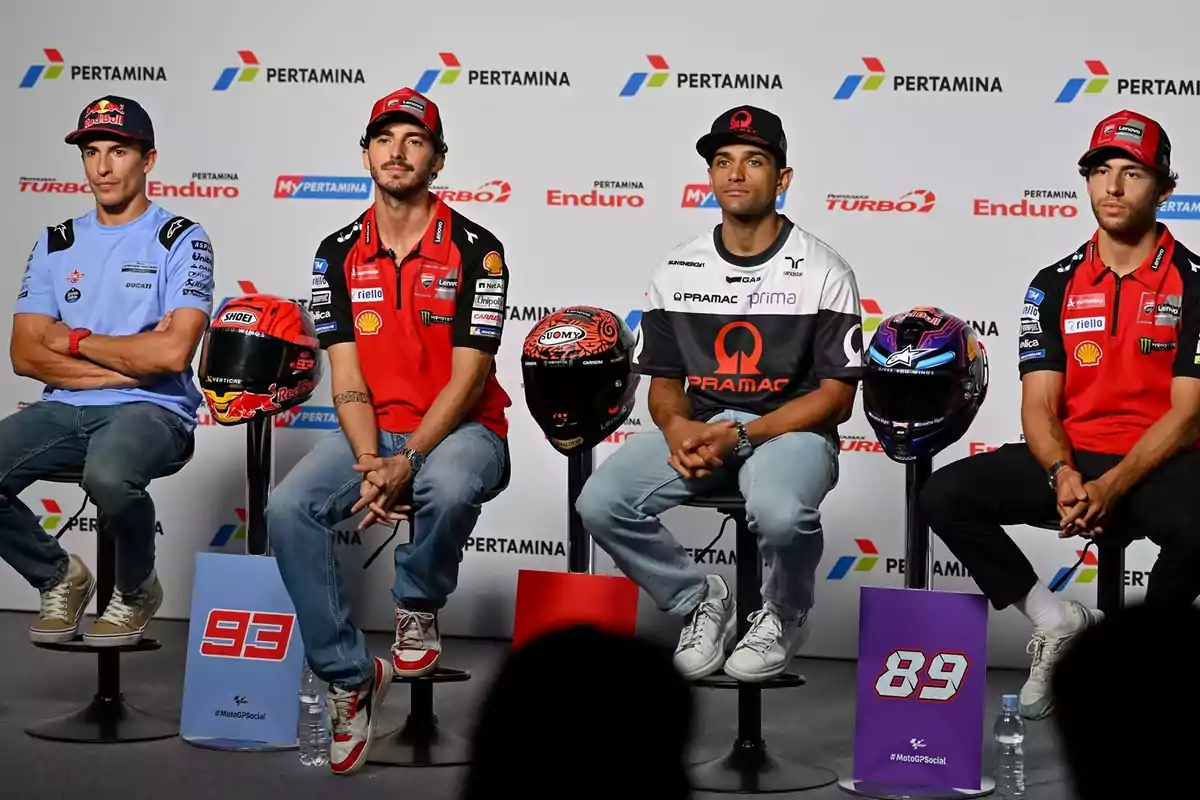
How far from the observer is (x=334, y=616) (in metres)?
3.44

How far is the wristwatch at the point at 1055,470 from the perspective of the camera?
335 centimetres

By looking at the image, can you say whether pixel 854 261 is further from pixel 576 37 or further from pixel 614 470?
pixel 614 470

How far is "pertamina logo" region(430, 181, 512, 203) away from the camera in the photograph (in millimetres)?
4773

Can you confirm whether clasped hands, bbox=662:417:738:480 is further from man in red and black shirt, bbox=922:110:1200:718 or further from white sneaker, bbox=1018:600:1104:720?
white sneaker, bbox=1018:600:1104:720

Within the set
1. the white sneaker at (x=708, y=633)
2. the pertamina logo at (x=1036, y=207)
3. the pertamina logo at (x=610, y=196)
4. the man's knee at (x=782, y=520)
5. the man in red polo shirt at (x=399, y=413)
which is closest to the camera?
the man's knee at (x=782, y=520)

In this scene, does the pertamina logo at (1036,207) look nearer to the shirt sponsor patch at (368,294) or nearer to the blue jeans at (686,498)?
the blue jeans at (686,498)

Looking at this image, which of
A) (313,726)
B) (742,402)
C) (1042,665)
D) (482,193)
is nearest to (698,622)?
(742,402)

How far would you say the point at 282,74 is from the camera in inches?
192

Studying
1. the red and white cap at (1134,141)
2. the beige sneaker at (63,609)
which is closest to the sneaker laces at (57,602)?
the beige sneaker at (63,609)

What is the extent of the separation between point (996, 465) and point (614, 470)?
33.0 inches

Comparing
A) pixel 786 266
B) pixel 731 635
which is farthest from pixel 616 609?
pixel 786 266

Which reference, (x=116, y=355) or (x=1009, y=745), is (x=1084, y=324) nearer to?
(x=1009, y=745)

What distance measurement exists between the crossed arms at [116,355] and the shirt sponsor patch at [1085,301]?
2085mm

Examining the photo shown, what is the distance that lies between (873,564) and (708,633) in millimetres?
1357
